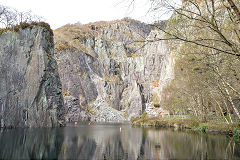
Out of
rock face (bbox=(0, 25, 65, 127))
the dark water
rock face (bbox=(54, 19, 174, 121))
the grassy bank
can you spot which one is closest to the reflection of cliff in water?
the dark water

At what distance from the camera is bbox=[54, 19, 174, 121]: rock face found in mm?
102569

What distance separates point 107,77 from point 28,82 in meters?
77.7

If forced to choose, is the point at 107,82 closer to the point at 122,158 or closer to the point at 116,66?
the point at 116,66

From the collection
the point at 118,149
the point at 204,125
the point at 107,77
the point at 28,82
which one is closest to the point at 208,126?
the point at 204,125

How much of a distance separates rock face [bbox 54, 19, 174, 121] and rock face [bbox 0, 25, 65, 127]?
4849 centimetres

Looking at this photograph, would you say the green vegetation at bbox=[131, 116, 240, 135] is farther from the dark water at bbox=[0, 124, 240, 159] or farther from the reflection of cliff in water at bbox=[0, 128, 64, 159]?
the reflection of cliff in water at bbox=[0, 128, 64, 159]

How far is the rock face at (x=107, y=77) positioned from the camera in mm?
102569

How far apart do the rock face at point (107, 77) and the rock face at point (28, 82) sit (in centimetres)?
4849

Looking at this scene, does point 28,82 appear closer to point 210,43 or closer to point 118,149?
point 118,149

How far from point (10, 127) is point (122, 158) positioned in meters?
33.1

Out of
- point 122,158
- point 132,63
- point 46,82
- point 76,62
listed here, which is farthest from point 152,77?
point 122,158

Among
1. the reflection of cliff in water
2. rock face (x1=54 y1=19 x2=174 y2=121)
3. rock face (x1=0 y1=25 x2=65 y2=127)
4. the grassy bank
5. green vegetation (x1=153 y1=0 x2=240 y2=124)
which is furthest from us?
rock face (x1=54 y1=19 x2=174 y2=121)

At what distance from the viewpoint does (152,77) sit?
10856 cm

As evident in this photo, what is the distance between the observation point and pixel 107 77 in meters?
120
